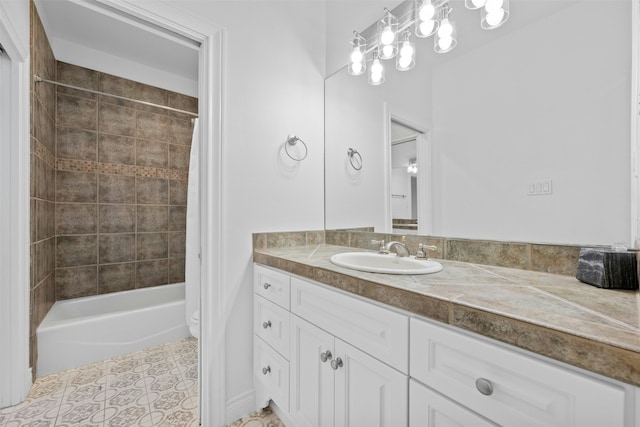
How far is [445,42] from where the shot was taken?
130 cm

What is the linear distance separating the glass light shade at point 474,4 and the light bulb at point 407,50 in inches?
11.3

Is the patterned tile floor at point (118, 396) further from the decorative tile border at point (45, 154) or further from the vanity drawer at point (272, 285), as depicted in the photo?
the decorative tile border at point (45, 154)

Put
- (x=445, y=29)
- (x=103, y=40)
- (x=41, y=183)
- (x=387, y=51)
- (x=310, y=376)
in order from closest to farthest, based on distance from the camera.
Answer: (x=310, y=376)
(x=445, y=29)
(x=387, y=51)
(x=41, y=183)
(x=103, y=40)

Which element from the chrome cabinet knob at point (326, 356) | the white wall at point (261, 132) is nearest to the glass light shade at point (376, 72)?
the white wall at point (261, 132)

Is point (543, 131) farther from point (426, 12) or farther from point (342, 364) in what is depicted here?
point (342, 364)

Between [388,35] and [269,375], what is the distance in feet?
6.14

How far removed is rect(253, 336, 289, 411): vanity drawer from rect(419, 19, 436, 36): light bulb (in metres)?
1.68

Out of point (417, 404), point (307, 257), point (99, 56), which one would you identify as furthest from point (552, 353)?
point (99, 56)

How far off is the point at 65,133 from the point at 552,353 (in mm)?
3307

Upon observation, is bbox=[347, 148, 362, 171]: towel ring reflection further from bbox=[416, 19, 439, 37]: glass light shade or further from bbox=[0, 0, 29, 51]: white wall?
bbox=[0, 0, 29, 51]: white wall

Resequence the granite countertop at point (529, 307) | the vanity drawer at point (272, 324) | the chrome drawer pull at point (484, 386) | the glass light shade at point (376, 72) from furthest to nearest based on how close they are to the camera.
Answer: the glass light shade at point (376, 72)
the vanity drawer at point (272, 324)
the chrome drawer pull at point (484, 386)
the granite countertop at point (529, 307)

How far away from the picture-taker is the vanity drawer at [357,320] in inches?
31.0

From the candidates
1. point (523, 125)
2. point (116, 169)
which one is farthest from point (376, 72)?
point (116, 169)

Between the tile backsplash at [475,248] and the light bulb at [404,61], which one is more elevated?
the light bulb at [404,61]
